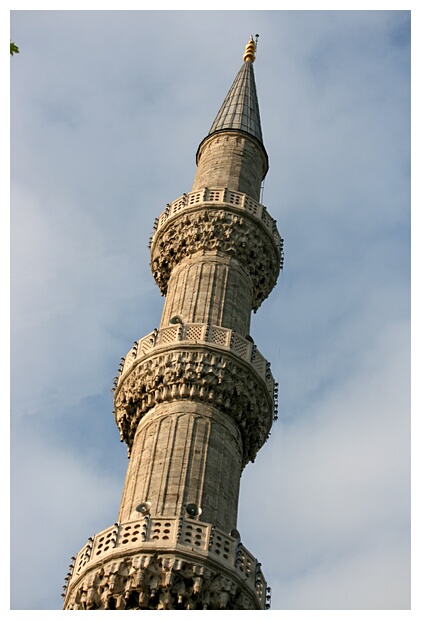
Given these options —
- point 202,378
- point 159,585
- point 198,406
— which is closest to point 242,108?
point 202,378

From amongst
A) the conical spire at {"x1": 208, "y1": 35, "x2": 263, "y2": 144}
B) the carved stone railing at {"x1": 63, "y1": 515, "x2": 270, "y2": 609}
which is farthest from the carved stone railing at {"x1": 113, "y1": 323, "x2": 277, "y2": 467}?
the conical spire at {"x1": 208, "y1": 35, "x2": 263, "y2": 144}

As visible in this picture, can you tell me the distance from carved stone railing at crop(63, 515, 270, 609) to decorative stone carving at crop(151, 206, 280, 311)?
739 cm

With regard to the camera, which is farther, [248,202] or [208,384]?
[248,202]

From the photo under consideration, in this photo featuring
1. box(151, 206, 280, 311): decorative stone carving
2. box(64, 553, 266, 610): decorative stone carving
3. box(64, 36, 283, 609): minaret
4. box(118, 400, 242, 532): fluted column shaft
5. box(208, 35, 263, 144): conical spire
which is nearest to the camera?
box(64, 553, 266, 610): decorative stone carving

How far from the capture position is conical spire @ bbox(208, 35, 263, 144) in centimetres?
2559

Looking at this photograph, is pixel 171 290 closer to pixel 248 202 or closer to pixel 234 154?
pixel 248 202

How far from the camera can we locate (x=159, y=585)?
1476 centimetres

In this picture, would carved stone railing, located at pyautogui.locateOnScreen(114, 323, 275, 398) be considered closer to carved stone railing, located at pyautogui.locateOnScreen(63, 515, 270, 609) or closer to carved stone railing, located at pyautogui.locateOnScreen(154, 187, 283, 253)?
carved stone railing, located at pyautogui.locateOnScreen(154, 187, 283, 253)

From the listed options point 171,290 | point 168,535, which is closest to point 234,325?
point 171,290

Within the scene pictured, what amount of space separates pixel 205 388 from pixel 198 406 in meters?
0.36

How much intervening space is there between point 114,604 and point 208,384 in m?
4.54

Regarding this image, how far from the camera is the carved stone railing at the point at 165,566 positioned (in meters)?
14.8

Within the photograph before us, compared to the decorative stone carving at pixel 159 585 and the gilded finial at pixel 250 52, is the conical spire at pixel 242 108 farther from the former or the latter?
the decorative stone carving at pixel 159 585

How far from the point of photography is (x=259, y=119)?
26.7m
